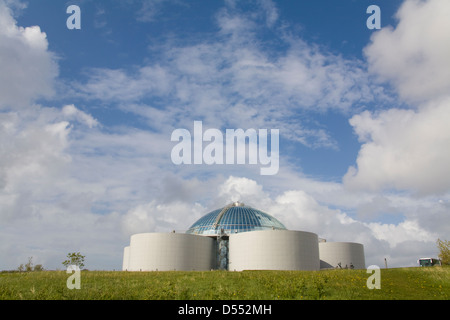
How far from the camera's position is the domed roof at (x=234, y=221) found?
88312mm

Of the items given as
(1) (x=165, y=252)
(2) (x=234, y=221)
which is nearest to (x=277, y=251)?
(2) (x=234, y=221)

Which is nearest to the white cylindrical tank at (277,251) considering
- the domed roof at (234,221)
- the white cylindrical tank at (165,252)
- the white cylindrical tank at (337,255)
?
the white cylindrical tank at (165,252)

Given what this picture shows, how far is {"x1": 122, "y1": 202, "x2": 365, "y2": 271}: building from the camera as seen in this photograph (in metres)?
72.2

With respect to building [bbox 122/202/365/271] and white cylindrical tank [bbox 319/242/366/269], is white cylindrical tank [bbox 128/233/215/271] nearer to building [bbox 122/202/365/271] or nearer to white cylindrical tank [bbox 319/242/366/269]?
building [bbox 122/202/365/271]

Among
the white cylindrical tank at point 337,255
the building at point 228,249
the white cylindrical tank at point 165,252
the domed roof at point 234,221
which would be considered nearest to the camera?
the building at point 228,249

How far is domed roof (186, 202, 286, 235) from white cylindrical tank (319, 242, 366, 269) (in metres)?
13.0

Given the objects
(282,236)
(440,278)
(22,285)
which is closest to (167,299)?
(22,285)

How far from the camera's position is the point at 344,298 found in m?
24.1

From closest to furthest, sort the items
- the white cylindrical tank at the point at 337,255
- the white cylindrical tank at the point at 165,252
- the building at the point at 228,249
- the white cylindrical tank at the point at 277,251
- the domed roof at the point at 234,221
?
Answer: the white cylindrical tank at the point at 277,251
the building at the point at 228,249
the white cylindrical tank at the point at 165,252
the domed roof at the point at 234,221
the white cylindrical tank at the point at 337,255

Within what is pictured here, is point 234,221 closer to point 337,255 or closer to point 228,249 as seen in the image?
point 228,249

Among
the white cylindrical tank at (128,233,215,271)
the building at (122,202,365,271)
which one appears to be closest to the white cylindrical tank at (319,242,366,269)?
the building at (122,202,365,271)

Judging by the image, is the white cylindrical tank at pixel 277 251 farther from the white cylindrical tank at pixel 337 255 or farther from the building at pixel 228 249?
the white cylindrical tank at pixel 337 255
